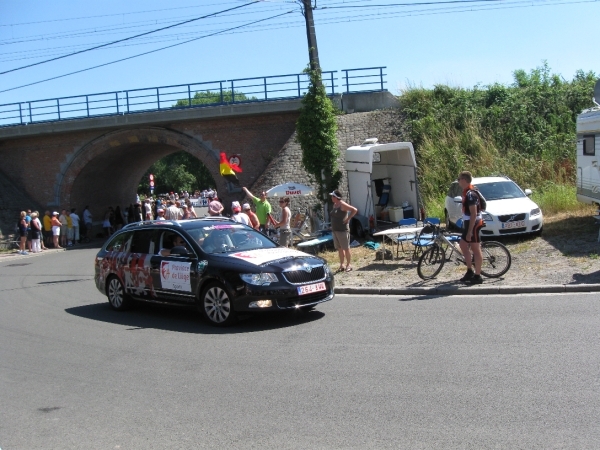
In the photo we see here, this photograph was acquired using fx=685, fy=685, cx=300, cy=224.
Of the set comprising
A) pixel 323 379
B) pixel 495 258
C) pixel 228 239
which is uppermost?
pixel 228 239

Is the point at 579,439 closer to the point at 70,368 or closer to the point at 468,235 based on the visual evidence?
the point at 70,368

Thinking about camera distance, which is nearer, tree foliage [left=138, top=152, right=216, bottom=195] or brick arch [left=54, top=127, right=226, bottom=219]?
brick arch [left=54, top=127, right=226, bottom=219]

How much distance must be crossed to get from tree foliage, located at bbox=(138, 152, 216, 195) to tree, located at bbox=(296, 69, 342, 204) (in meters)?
67.8

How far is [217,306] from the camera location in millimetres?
10250

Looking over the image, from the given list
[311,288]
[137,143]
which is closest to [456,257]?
[311,288]

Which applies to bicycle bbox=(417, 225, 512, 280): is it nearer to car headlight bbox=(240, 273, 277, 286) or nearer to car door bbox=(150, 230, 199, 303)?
car headlight bbox=(240, 273, 277, 286)

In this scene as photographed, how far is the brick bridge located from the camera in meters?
31.3

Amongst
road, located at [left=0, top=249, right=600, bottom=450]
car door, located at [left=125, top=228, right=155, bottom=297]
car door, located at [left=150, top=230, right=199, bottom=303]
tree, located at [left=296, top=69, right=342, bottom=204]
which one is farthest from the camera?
tree, located at [left=296, top=69, right=342, bottom=204]

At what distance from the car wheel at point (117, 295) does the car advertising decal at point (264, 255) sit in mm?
2744

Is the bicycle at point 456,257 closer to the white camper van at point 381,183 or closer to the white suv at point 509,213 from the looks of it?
the white suv at point 509,213

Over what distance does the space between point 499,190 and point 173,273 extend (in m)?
9.63

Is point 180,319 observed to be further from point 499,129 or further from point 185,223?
point 499,129

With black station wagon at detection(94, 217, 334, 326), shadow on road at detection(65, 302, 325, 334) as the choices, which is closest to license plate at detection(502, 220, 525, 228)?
black station wagon at detection(94, 217, 334, 326)

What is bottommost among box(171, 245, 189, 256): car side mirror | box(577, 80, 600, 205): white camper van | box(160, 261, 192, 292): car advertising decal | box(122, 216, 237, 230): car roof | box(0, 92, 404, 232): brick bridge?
box(160, 261, 192, 292): car advertising decal
